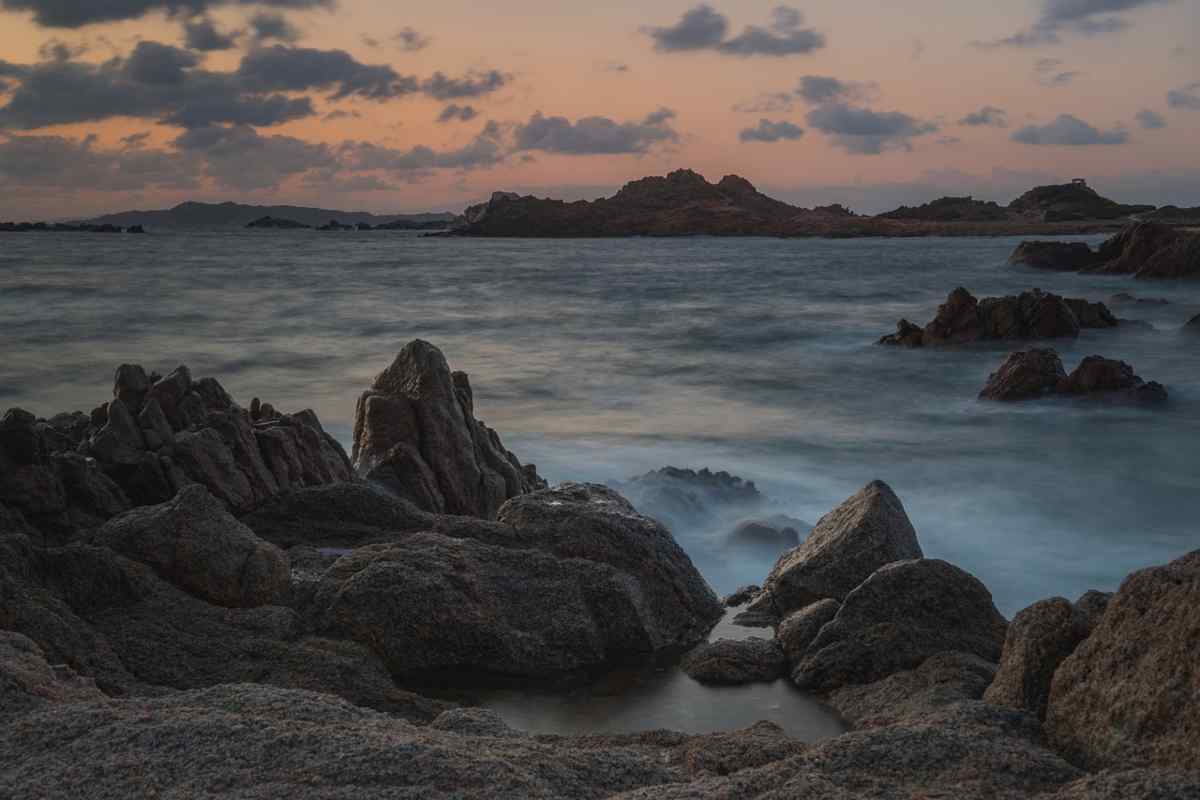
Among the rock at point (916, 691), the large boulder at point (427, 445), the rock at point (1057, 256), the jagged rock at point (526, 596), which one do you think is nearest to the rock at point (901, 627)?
the rock at point (916, 691)

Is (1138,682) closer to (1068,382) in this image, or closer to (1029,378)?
(1068,382)

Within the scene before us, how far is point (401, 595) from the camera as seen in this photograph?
20.6ft

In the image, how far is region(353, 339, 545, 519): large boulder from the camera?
31.6 ft

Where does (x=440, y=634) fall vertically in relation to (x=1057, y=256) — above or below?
below

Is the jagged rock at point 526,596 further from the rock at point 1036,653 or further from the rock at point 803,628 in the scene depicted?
the rock at point 1036,653

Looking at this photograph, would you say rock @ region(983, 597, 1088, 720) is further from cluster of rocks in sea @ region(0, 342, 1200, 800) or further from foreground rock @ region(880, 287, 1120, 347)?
foreground rock @ region(880, 287, 1120, 347)

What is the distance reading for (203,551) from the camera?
257 inches

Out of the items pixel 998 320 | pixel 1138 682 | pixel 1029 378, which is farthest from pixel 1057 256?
pixel 1138 682

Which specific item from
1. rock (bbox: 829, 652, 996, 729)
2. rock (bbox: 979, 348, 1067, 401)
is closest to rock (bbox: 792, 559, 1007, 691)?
rock (bbox: 829, 652, 996, 729)

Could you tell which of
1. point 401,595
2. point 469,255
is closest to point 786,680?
point 401,595

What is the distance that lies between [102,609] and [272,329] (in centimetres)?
2435

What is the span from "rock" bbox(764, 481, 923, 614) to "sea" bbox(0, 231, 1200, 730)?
2.44 metres

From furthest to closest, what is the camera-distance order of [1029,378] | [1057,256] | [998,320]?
1. [1057,256]
2. [998,320]
3. [1029,378]

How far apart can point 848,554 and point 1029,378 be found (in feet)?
40.0
